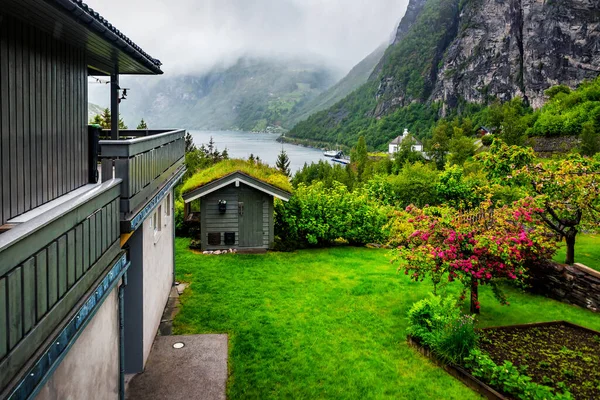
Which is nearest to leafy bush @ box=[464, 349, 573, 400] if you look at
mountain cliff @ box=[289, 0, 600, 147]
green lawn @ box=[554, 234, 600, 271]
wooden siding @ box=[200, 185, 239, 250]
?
green lawn @ box=[554, 234, 600, 271]

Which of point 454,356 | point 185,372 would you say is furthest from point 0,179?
point 454,356

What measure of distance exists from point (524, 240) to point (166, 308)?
8330 mm

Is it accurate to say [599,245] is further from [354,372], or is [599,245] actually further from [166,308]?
[166,308]

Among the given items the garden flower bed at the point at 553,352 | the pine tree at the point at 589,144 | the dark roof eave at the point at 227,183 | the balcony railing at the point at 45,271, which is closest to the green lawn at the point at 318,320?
the garden flower bed at the point at 553,352

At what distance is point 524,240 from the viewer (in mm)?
10039

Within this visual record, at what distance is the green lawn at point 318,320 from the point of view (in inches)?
322

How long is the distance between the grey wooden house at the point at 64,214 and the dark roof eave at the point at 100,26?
0.06ft

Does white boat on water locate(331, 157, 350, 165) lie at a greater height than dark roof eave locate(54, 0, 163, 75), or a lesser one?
greater

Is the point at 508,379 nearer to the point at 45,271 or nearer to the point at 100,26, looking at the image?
the point at 45,271

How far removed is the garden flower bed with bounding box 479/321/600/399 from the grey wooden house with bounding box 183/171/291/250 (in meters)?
9.64

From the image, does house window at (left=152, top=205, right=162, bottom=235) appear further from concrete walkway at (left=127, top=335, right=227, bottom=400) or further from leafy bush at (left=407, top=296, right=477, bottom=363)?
leafy bush at (left=407, top=296, right=477, bottom=363)

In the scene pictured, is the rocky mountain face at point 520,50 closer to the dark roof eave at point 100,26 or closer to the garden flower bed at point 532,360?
the garden flower bed at point 532,360

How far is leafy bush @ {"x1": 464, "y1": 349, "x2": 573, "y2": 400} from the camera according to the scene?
281 inches

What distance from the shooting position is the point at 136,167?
21.0 feet
